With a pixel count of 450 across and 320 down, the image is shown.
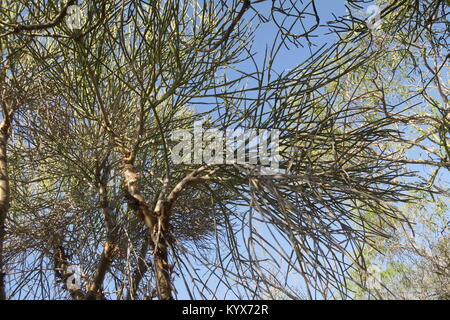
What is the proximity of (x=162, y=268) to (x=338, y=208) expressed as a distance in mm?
511

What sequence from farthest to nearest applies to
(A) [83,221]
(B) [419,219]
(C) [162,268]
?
(B) [419,219]
(A) [83,221]
(C) [162,268]

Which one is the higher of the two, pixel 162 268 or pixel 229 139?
pixel 229 139

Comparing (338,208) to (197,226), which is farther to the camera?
(197,226)

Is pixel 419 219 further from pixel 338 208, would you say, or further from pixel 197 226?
pixel 338 208

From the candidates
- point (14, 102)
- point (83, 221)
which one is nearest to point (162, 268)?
point (83, 221)

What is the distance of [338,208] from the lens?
4.34 feet

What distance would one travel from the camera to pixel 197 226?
195cm

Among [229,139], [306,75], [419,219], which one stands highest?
[306,75]

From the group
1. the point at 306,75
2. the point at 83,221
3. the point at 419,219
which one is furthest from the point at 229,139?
the point at 419,219
